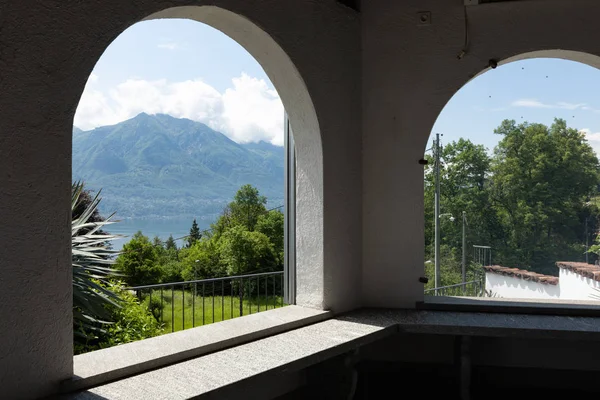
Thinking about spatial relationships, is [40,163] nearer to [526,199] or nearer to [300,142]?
[300,142]

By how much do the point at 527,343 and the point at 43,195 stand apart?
310 centimetres

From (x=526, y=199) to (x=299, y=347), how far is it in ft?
81.9

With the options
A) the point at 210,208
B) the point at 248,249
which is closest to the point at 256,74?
the point at 210,208

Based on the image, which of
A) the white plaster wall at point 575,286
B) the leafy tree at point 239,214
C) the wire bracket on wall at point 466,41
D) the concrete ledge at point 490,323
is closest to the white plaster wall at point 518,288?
the white plaster wall at point 575,286

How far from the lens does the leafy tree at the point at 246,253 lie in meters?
14.1

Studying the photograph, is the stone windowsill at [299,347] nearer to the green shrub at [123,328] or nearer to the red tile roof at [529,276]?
the green shrub at [123,328]

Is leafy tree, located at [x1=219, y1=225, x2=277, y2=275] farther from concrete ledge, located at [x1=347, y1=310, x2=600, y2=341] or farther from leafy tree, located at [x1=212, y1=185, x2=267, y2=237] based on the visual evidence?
concrete ledge, located at [x1=347, y1=310, x2=600, y2=341]

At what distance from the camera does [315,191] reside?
3.37m

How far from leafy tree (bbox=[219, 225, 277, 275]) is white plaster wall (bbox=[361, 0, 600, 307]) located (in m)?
10.6

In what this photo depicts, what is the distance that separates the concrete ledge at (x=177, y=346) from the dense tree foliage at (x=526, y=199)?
65.4 ft

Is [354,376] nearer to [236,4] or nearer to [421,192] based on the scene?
[421,192]

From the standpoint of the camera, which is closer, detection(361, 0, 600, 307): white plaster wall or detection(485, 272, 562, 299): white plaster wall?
detection(361, 0, 600, 307): white plaster wall

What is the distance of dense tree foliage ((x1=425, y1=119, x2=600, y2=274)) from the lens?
23297mm

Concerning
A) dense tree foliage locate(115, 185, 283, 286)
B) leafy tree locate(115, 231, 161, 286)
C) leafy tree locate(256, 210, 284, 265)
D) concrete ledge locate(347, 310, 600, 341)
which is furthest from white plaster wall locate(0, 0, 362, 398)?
leafy tree locate(256, 210, 284, 265)
